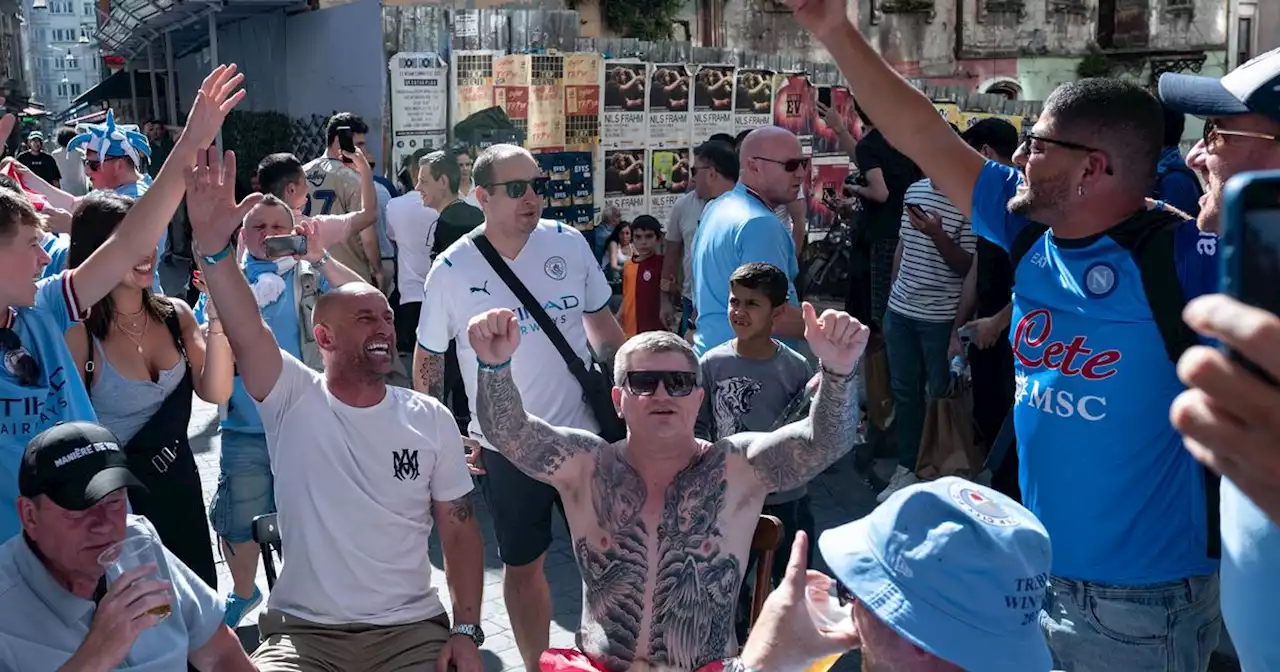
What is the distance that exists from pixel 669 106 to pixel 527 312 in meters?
7.56

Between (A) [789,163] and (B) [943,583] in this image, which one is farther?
(A) [789,163]

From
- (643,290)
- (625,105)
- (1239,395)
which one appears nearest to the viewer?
(1239,395)

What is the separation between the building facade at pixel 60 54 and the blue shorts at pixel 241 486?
115271mm

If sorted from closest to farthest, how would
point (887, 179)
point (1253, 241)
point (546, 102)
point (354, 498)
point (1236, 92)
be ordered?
point (1253, 241)
point (1236, 92)
point (354, 498)
point (887, 179)
point (546, 102)

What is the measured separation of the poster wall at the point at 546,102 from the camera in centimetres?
1070

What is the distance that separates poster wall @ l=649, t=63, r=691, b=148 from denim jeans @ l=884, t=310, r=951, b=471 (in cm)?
553

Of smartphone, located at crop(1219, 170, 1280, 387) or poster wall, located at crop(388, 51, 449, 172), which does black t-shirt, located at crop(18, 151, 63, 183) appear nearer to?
poster wall, located at crop(388, 51, 449, 172)

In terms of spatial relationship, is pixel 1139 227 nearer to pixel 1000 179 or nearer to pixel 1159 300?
pixel 1159 300

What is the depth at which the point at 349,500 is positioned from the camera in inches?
142

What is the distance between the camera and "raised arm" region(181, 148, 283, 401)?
133 inches

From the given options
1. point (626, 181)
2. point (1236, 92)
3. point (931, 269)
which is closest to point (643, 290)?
point (931, 269)

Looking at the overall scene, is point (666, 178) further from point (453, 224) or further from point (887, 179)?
point (453, 224)

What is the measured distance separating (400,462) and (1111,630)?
209 cm

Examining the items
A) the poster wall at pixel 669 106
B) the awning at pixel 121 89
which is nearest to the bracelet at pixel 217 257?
the poster wall at pixel 669 106
